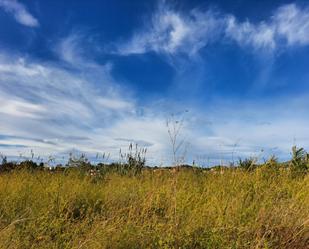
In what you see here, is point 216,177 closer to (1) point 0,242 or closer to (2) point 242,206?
(2) point 242,206

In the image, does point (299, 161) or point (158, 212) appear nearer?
point (158, 212)

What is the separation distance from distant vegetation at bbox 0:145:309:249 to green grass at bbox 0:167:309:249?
15 mm

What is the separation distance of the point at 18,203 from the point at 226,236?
406 cm

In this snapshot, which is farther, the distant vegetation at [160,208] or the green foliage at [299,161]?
the green foliage at [299,161]

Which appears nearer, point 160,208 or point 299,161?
point 160,208

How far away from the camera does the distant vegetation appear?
Answer: 20.1 ft

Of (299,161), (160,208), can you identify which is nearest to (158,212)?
(160,208)

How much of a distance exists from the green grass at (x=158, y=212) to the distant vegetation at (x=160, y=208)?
0.05ft

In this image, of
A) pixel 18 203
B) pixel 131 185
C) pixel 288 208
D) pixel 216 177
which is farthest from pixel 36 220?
pixel 216 177

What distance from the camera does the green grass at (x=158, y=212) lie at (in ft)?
20.0

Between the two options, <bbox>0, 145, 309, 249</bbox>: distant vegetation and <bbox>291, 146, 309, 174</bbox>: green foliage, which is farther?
<bbox>291, 146, 309, 174</bbox>: green foliage

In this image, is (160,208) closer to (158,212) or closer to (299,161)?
(158,212)

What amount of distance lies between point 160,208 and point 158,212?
21 cm

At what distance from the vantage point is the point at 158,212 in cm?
789
